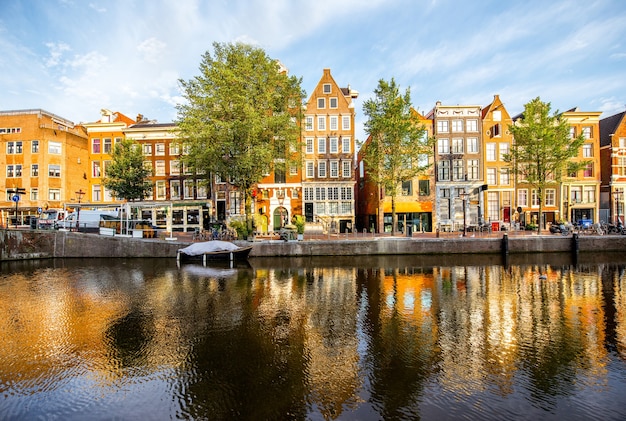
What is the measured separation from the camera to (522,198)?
1832 inches

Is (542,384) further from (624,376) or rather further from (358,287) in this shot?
(358,287)

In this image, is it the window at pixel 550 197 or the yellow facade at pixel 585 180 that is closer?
the window at pixel 550 197

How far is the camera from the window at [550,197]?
152 ft

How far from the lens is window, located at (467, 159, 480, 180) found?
46125 millimetres

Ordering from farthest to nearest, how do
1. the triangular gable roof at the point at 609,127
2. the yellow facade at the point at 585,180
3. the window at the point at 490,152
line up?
the triangular gable roof at the point at 609,127
the yellow facade at the point at 585,180
the window at the point at 490,152

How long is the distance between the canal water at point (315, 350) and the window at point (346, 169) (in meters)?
25.6

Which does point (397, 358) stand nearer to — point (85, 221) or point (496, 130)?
point (85, 221)

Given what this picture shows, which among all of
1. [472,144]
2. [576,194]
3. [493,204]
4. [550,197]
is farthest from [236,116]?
[576,194]

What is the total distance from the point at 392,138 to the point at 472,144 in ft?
49.9

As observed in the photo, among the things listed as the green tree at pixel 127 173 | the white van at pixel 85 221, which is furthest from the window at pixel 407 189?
the white van at pixel 85 221

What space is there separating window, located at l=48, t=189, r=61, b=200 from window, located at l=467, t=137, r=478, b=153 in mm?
60435

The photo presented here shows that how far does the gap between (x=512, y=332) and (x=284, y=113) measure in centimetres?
2995

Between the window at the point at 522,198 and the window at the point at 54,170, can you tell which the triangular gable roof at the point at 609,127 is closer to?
the window at the point at 522,198

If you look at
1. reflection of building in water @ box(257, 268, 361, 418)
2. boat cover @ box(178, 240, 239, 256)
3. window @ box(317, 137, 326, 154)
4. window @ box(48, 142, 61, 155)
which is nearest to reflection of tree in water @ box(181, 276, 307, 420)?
reflection of building in water @ box(257, 268, 361, 418)
